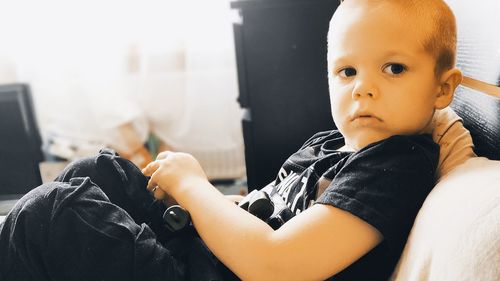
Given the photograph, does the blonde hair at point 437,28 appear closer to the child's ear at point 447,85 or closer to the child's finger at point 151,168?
the child's ear at point 447,85

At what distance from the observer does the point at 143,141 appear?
1.74 m

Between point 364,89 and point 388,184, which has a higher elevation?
point 364,89

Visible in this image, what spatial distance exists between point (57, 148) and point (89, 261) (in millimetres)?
1278

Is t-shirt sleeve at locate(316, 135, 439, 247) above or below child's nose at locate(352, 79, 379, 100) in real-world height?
below

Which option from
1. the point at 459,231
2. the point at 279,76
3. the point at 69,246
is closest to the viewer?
the point at 459,231

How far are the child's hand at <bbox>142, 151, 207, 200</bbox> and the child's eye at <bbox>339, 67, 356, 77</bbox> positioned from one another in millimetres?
276

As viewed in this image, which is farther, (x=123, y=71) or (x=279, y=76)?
(x=123, y=71)

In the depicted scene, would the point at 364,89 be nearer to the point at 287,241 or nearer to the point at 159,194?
the point at 287,241

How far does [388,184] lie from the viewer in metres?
0.53

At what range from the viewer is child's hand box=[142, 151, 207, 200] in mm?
700

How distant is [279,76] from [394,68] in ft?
2.00

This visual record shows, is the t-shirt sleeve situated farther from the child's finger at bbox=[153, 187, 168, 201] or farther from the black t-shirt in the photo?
the child's finger at bbox=[153, 187, 168, 201]

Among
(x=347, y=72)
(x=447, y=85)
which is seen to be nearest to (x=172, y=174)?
(x=347, y=72)

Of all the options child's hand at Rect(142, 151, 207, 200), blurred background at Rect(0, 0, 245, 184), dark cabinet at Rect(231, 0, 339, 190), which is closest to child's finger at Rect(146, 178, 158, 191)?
child's hand at Rect(142, 151, 207, 200)
